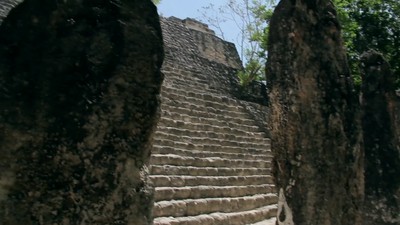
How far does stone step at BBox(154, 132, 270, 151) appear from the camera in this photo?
8.19 meters

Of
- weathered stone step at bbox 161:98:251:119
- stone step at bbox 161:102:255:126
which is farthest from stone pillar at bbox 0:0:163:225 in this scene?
weathered stone step at bbox 161:98:251:119

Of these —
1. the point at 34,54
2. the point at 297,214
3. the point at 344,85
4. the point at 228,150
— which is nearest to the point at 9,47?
the point at 34,54

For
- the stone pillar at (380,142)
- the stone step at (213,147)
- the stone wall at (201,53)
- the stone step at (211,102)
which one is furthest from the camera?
the stone wall at (201,53)

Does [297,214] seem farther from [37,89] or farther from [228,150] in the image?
[228,150]

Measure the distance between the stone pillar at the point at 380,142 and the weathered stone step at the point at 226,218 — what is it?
2190 mm

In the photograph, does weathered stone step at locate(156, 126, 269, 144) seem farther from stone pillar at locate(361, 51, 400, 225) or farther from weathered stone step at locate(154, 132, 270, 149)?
stone pillar at locate(361, 51, 400, 225)

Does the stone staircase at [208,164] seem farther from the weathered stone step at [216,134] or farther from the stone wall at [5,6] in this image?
the stone wall at [5,6]

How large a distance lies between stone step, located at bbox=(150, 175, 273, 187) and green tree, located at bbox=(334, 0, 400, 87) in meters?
5.53

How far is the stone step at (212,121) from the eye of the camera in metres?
9.22

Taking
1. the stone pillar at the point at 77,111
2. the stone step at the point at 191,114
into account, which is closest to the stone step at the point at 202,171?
the stone step at the point at 191,114

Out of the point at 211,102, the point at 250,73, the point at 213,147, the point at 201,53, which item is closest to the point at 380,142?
the point at 213,147

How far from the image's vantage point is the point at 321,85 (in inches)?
126


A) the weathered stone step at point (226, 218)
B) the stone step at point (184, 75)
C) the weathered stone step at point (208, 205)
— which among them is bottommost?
the weathered stone step at point (226, 218)

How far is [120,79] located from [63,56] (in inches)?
9.7
